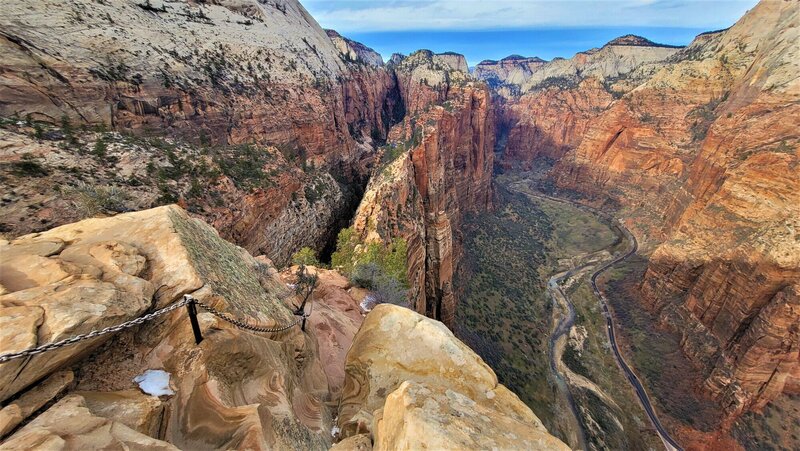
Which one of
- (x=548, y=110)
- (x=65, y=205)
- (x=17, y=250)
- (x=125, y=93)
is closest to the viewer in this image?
(x=17, y=250)

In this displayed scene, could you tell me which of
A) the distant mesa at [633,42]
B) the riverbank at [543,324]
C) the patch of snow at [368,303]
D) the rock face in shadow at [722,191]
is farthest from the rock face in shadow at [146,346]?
the distant mesa at [633,42]

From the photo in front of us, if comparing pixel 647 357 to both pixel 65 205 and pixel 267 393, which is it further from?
pixel 65 205

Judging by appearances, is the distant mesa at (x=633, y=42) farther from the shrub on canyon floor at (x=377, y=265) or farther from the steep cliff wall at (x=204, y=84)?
the shrub on canyon floor at (x=377, y=265)

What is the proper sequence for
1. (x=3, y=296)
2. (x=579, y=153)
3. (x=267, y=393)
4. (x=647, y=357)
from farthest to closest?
1. (x=579, y=153)
2. (x=647, y=357)
3. (x=267, y=393)
4. (x=3, y=296)

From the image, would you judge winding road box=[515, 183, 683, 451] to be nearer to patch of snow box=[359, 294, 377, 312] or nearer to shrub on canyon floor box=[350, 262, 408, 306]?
shrub on canyon floor box=[350, 262, 408, 306]

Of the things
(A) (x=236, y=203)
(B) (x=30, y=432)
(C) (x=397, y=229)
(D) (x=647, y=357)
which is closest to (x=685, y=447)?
(D) (x=647, y=357)

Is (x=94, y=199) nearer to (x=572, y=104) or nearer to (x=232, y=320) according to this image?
(x=232, y=320)
